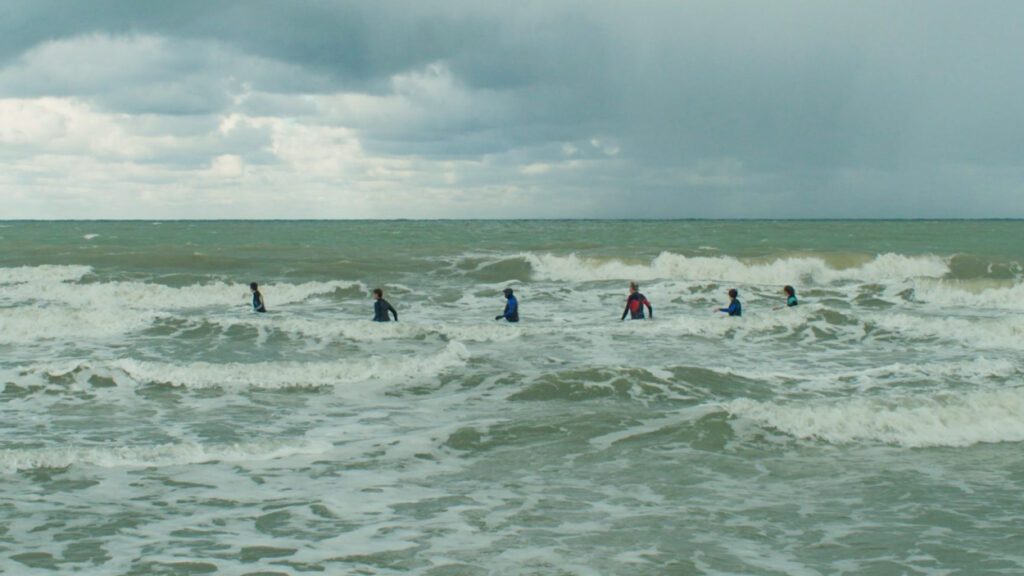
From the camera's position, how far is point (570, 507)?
9.26 meters

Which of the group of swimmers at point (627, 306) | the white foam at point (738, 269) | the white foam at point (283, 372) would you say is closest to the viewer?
the white foam at point (283, 372)

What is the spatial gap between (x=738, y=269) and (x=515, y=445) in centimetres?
3723

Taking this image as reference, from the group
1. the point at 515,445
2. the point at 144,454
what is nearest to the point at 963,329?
the point at 515,445

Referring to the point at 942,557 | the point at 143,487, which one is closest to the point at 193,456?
the point at 143,487

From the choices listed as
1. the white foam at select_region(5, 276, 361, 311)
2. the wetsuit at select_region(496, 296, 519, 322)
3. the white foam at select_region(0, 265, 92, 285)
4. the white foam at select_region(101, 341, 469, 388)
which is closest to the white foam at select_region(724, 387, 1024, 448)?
the white foam at select_region(101, 341, 469, 388)

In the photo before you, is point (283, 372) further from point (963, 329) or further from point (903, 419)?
point (963, 329)

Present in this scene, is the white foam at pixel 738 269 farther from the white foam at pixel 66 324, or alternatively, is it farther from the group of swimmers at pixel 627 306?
the white foam at pixel 66 324

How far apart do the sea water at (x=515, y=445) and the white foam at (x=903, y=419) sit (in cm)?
5

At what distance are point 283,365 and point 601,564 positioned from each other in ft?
38.2

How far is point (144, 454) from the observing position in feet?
36.4

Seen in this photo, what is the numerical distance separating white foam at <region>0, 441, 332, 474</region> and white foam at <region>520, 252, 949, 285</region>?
3309 cm

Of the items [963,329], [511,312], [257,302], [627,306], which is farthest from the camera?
[257,302]

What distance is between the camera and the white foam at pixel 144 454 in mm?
10703

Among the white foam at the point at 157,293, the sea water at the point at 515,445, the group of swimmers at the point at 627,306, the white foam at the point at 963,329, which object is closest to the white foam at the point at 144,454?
the sea water at the point at 515,445
